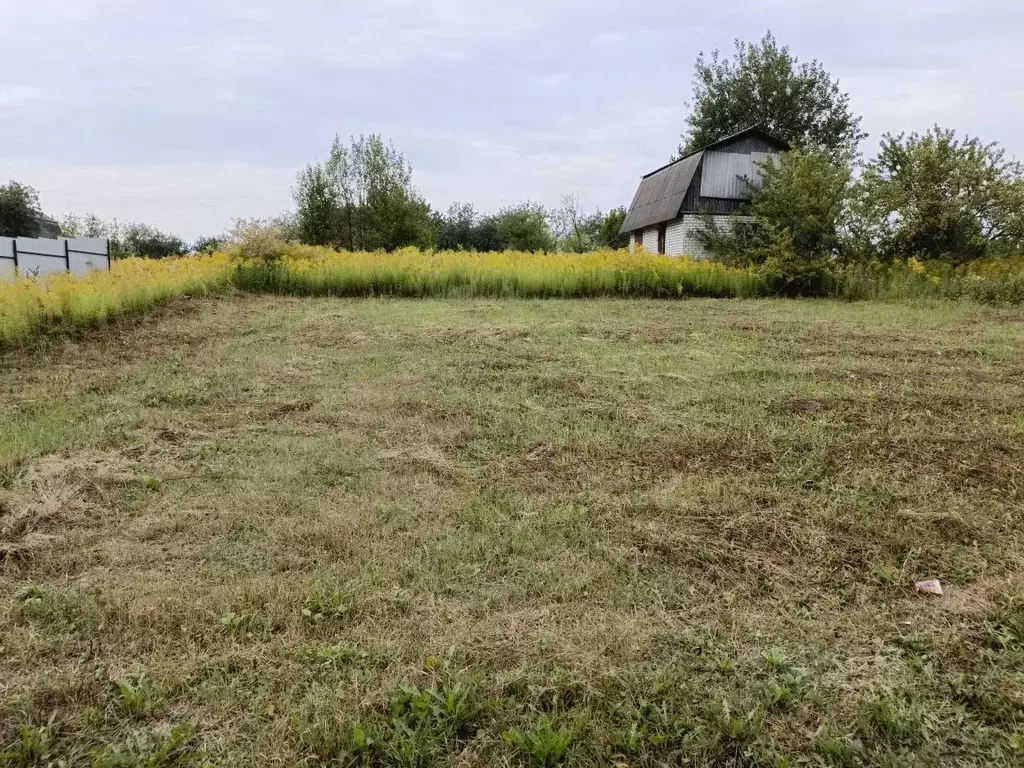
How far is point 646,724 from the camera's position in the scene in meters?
1.52

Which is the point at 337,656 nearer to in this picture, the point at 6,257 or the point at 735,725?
the point at 735,725

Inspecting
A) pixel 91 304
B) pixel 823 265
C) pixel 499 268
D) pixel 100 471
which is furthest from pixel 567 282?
pixel 100 471

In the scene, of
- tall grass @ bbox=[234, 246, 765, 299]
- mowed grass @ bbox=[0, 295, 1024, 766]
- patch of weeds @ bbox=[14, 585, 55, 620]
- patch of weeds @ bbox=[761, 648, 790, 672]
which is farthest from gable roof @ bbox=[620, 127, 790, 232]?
patch of weeds @ bbox=[14, 585, 55, 620]

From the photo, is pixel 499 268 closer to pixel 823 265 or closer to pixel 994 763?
pixel 823 265

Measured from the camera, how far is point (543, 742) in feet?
4.71

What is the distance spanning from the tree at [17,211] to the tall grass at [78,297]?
15.5 metres

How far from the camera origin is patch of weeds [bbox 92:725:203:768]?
4.62ft

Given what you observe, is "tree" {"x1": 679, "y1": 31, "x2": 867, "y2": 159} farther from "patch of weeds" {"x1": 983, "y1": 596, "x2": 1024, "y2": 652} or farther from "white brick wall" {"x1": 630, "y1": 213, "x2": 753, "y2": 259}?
"patch of weeds" {"x1": 983, "y1": 596, "x2": 1024, "y2": 652}

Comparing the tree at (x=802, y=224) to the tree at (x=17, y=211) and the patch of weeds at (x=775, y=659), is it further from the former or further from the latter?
the tree at (x=17, y=211)

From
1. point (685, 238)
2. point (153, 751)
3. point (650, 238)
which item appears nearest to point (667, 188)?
point (685, 238)

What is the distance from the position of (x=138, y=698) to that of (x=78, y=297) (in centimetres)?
700

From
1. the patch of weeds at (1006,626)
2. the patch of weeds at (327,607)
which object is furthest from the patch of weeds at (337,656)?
the patch of weeds at (1006,626)

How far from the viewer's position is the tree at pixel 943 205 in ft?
41.6

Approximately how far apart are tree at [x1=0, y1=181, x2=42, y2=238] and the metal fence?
11.7 meters
